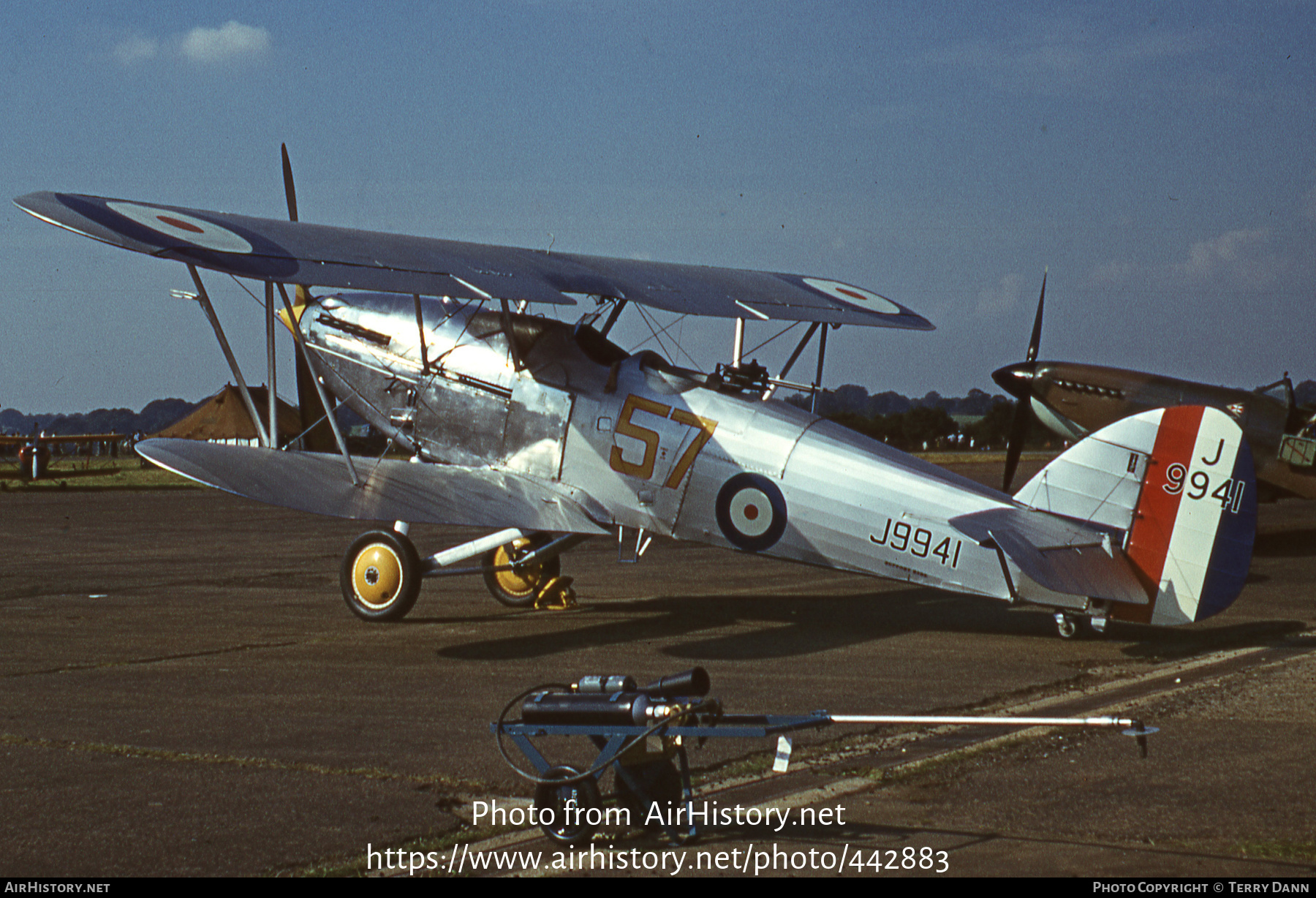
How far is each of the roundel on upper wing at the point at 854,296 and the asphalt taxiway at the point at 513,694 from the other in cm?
313

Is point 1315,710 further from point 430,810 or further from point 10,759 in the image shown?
point 10,759

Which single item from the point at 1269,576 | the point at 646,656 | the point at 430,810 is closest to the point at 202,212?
the point at 646,656

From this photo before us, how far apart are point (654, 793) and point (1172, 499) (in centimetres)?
579

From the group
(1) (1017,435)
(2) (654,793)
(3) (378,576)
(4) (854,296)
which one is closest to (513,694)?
(2) (654,793)

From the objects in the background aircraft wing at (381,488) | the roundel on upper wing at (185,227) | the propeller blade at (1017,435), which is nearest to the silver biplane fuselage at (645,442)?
the background aircraft wing at (381,488)

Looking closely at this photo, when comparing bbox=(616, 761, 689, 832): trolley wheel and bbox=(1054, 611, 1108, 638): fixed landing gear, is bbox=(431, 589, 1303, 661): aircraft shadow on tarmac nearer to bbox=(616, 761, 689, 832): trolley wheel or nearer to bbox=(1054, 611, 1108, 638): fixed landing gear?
bbox=(1054, 611, 1108, 638): fixed landing gear

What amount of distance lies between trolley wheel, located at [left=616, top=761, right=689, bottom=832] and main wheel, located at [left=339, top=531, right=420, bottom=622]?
259 inches

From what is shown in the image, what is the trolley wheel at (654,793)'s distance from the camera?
16.3ft

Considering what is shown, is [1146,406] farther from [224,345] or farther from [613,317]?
[224,345]

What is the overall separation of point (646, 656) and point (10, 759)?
176 inches

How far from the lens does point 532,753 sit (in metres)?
5.12

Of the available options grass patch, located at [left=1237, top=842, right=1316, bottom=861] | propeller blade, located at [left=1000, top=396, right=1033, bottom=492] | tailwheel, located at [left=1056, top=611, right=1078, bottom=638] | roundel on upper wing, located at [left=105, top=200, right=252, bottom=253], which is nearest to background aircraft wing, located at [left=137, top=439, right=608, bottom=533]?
roundel on upper wing, located at [left=105, top=200, right=252, bottom=253]

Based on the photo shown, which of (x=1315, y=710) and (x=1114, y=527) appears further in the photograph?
(x=1114, y=527)
